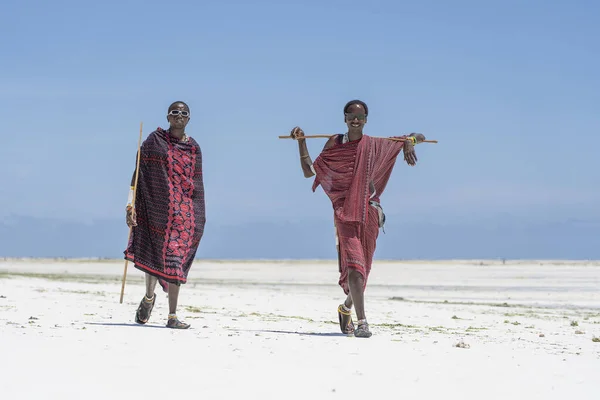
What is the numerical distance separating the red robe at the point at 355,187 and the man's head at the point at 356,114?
0.46 ft

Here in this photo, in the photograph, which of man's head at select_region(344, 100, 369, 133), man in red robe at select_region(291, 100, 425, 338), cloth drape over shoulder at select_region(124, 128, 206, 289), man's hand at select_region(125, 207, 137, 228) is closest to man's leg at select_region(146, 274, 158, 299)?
cloth drape over shoulder at select_region(124, 128, 206, 289)

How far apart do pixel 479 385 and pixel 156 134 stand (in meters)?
5.07

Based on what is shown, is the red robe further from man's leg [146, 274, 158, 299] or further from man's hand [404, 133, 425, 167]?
man's leg [146, 274, 158, 299]

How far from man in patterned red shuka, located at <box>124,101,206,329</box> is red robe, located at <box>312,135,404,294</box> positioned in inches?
58.4

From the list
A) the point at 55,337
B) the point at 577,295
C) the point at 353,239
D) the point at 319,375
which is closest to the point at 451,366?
the point at 319,375

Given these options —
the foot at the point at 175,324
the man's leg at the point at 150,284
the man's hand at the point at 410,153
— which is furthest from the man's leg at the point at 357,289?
the man's leg at the point at 150,284

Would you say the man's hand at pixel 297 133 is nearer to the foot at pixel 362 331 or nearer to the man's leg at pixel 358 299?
the man's leg at pixel 358 299

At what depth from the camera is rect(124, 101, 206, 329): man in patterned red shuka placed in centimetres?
961

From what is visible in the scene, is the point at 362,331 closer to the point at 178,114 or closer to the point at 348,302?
the point at 348,302

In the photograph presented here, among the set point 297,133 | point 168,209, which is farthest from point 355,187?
point 168,209

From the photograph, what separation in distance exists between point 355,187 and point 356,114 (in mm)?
739

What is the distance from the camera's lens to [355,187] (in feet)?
Result: 29.8

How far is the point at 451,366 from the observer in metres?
6.82

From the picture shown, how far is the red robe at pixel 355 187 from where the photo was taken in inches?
356
